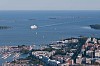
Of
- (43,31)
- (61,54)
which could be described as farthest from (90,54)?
(43,31)

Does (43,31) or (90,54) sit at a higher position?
(90,54)

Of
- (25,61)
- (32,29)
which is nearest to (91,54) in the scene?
(25,61)

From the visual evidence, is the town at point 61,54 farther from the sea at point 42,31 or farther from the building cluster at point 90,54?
the sea at point 42,31

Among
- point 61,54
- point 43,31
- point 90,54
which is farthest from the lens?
point 43,31

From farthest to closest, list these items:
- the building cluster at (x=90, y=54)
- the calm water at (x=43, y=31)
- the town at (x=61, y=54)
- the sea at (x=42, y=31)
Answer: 1. the calm water at (x=43, y=31)
2. the sea at (x=42, y=31)
3. the building cluster at (x=90, y=54)
4. the town at (x=61, y=54)

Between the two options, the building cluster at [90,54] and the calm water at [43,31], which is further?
the calm water at [43,31]

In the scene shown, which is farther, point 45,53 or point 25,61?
point 45,53

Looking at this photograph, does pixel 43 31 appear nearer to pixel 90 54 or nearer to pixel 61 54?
pixel 61 54

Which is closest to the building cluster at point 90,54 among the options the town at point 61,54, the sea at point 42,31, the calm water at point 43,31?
the town at point 61,54

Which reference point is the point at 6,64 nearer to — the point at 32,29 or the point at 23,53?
the point at 23,53
